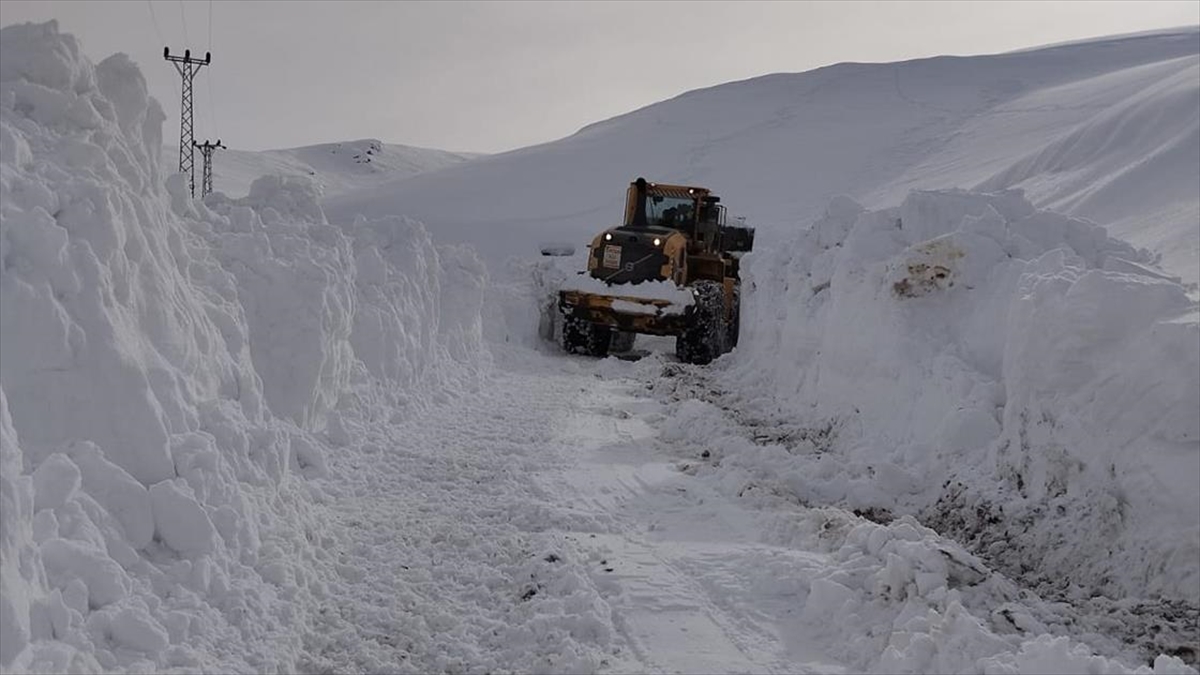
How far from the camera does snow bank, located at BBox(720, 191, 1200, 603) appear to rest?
209 inches

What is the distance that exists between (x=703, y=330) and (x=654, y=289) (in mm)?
926

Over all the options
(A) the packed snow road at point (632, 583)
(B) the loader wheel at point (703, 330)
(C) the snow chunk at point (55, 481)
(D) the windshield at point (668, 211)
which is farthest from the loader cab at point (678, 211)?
(C) the snow chunk at point (55, 481)

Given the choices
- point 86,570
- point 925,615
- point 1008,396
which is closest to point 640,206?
point 1008,396

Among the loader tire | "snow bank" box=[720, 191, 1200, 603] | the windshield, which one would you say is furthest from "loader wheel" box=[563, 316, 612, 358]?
"snow bank" box=[720, 191, 1200, 603]

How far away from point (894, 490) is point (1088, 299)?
177 cm

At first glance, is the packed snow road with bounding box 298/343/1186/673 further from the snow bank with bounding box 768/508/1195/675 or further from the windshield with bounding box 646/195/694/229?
the windshield with bounding box 646/195/694/229

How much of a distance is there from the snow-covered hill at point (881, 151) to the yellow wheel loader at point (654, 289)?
5.52 metres

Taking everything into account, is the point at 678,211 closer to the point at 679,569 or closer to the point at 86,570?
the point at 679,569

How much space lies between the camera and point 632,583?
5.33 metres

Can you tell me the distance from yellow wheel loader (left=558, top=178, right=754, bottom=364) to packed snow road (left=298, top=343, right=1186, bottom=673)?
741cm

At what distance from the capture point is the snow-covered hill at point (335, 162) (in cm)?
9059

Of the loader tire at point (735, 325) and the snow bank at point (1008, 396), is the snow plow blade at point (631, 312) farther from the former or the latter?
the snow bank at point (1008, 396)

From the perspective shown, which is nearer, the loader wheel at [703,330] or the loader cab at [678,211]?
the loader wheel at [703,330]

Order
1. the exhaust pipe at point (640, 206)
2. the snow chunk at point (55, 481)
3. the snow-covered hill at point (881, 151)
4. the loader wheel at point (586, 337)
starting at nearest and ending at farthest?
the snow chunk at point (55, 481) → the loader wheel at point (586, 337) → the exhaust pipe at point (640, 206) → the snow-covered hill at point (881, 151)
